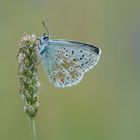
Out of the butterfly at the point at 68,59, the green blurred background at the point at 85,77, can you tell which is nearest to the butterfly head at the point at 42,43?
the butterfly at the point at 68,59

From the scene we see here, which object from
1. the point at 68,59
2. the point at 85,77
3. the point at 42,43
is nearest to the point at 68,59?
the point at 68,59

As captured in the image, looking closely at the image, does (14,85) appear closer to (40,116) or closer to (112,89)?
(40,116)

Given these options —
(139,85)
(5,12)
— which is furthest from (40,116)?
(5,12)

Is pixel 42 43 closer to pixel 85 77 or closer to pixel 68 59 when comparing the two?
pixel 68 59

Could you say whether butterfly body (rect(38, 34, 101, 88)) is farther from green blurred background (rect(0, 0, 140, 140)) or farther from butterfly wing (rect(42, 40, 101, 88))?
green blurred background (rect(0, 0, 140, 140))

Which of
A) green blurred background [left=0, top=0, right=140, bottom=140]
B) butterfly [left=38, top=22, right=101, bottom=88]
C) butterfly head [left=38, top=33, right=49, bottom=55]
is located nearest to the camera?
butterfly head [left=38, top=33, right=49, bottom=55]

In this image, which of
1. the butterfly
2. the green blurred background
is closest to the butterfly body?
the butterfly
